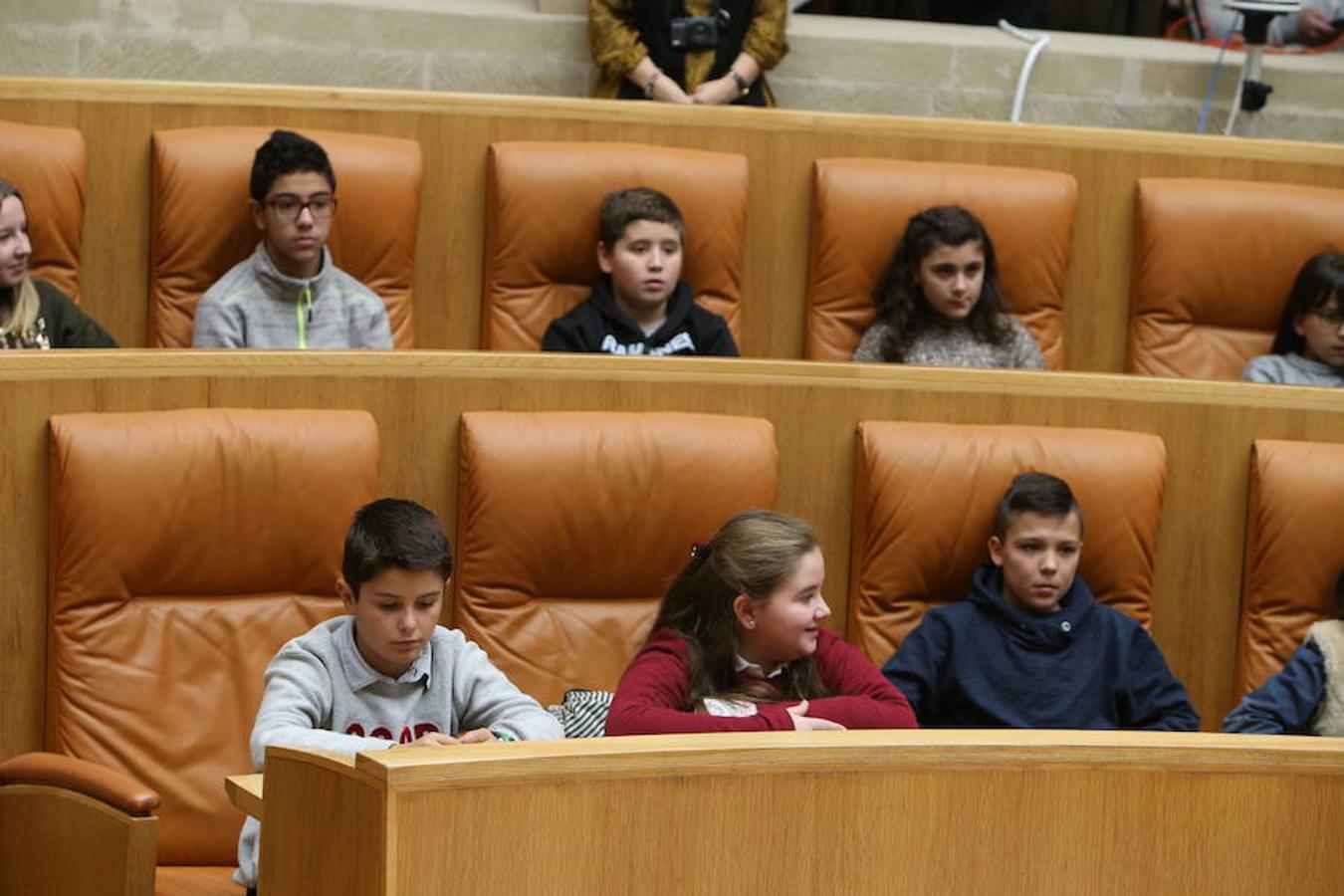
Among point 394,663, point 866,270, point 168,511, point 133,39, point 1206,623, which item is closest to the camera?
point 394,663

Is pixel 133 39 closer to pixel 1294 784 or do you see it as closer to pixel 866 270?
pixel 866 270

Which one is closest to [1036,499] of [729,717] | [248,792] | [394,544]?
[729,717]

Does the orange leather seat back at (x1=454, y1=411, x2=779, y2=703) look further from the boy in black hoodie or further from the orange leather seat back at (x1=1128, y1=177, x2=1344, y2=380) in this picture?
the orange leather seat back at (x1=1128, y1=177, x2=1344, y2=380)

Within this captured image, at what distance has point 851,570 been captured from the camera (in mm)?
2568

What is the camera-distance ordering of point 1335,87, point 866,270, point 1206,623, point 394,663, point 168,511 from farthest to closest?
1. point 1335,87
2. point 866,270
3. point 1206,623
4. point 168,511
5. point 394,663

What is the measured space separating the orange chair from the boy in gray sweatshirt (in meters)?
0.22

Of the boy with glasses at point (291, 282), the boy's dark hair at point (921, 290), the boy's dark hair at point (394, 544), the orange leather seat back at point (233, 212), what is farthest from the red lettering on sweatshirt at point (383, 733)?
the boy's dark hair at point (921, 290)

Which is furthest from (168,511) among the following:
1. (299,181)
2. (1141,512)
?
(1141,512)

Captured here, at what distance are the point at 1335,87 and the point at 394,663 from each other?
245 cm

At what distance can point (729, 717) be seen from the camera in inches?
85.0

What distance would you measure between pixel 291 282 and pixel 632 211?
0.45m

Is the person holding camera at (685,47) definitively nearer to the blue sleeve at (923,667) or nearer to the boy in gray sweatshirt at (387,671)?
the blue sleeve at (923,667)

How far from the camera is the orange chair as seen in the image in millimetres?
2246

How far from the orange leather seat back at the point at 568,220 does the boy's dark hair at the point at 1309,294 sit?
0.77 m
